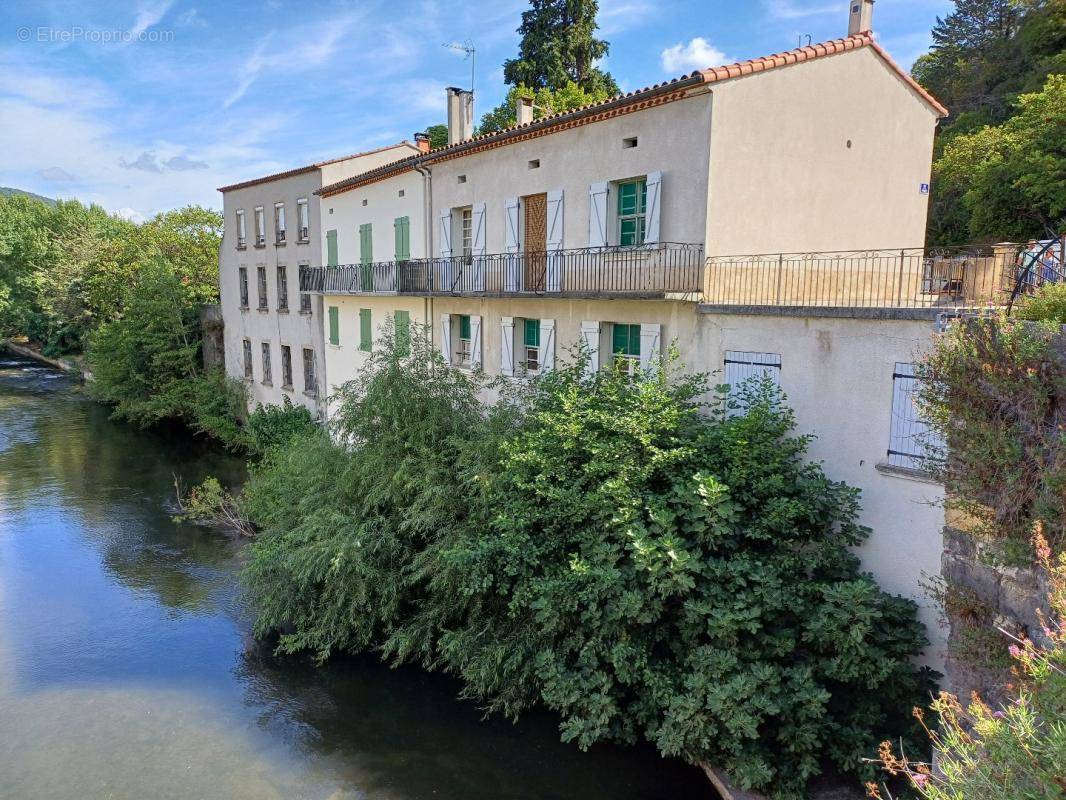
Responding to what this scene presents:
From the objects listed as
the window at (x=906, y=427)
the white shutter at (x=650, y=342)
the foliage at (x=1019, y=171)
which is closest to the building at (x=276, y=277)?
the white shutter at (x=650, y=342)

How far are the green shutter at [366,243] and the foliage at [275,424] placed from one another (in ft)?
17.5

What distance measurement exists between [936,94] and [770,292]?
2848 centimetres

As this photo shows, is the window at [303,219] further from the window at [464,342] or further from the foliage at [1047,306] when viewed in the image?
the foliage at [1047,306]

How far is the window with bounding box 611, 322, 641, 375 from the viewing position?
13352 millimetres

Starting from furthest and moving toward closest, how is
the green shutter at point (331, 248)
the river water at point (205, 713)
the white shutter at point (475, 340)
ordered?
1. the green shutter at point (331, 248)
2. the white shutter at point (475, 340)
3. the river water at point (205, 713)

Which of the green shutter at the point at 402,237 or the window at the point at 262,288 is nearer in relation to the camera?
the green shutter at the point at 402,237

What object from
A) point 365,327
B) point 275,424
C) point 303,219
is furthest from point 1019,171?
point 275,424

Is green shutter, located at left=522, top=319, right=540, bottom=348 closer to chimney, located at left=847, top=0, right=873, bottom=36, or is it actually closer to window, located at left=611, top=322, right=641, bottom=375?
window, located at left=611, top=322, right=641, bottom=375

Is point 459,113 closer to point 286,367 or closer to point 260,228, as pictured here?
point 260,228

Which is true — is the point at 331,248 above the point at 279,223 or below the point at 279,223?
below

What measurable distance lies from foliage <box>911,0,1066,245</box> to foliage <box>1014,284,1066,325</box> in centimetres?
1507

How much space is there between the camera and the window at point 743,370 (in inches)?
426

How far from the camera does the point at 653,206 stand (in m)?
12.7

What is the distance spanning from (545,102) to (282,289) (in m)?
13.1
